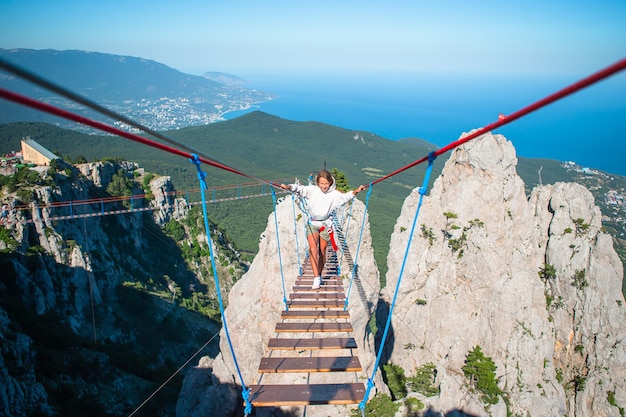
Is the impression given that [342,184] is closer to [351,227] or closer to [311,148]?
[351,227]

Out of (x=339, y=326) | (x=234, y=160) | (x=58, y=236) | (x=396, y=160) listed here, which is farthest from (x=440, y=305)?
(x=396, y=160)

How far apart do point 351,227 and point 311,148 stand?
87089mm

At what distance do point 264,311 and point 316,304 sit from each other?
8.22m

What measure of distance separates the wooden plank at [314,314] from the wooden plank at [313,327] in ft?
0.69

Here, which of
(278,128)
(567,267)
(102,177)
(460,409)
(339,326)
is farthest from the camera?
(278,128)

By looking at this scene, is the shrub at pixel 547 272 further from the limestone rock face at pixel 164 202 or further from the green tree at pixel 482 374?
the limestone rock face at pixel 164 202

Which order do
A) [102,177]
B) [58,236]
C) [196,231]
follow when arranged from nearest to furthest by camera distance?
[58,236], [102,177], [196,231]

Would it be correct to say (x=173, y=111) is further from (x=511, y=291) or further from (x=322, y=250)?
(x=322, y=250)

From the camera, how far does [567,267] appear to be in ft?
63.4

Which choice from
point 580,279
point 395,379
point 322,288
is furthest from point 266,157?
point 322,288

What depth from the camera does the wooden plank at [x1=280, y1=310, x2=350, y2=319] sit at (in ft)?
20.7

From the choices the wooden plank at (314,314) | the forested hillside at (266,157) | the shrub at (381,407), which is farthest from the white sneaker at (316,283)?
the forested hillside at (266,157)

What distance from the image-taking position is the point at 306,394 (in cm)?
441

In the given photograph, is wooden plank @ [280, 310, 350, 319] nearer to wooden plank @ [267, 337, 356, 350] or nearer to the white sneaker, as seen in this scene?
wooden plank @ [267, 337, 356, 350]
